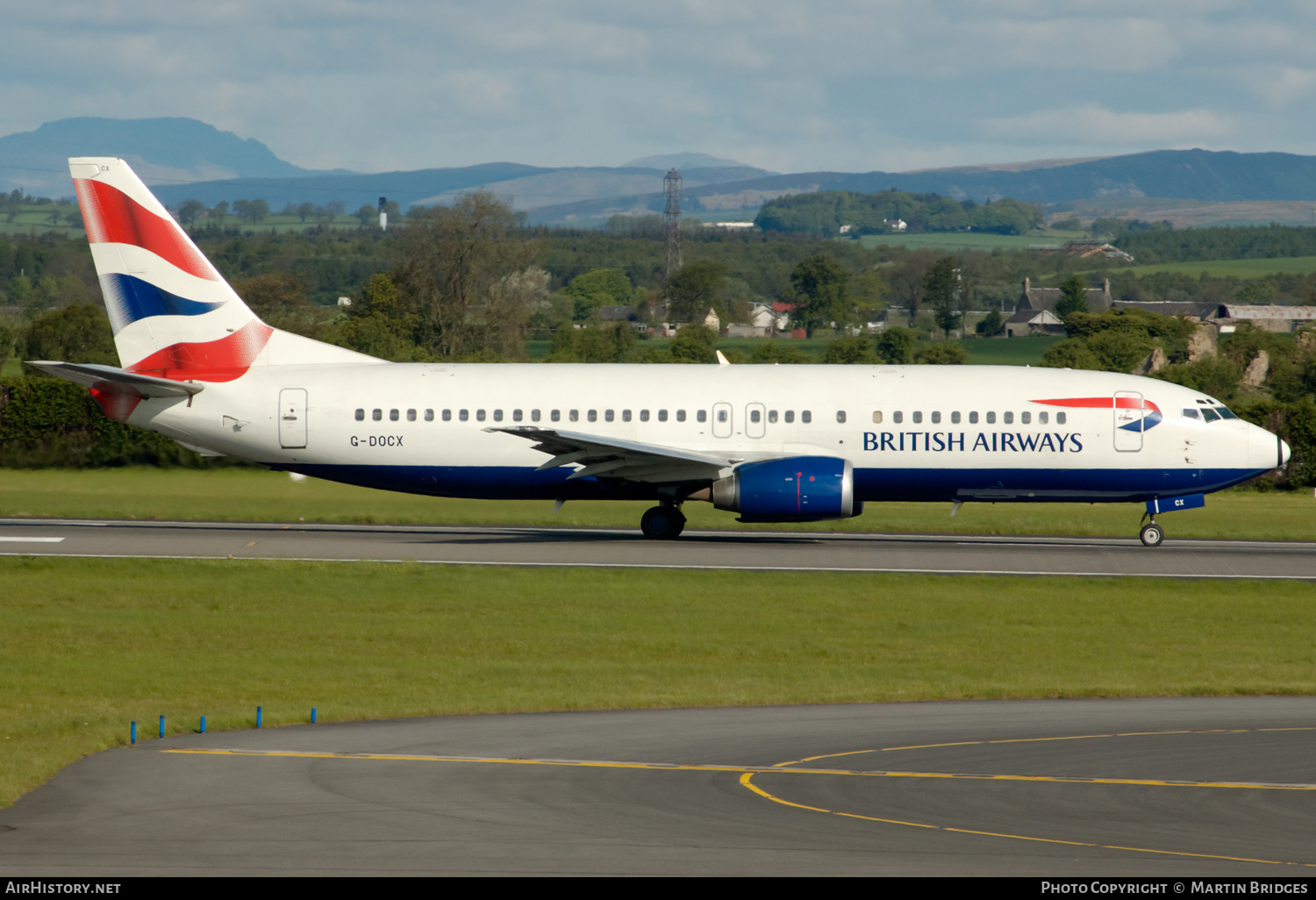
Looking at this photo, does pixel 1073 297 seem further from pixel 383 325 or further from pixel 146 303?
pixel 146 303

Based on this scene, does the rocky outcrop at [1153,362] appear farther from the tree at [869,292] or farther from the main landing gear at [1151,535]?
the tree at [869,292]

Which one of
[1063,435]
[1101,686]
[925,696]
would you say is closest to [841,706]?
[925,696]

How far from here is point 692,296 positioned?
473 feet

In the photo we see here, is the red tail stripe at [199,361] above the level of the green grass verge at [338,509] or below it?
above

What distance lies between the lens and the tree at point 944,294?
152125 mm

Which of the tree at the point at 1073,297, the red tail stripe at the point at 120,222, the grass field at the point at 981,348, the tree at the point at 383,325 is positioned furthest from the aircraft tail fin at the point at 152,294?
the tree at the point at 1073,297

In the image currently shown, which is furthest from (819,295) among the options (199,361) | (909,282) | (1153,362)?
(199,361)

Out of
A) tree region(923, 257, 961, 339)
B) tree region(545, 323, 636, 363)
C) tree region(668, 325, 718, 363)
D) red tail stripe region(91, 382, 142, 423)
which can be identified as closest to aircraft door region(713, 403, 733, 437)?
red tail stripe region(91, 382, 142, 423)

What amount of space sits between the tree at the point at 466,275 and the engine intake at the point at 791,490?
58.8m

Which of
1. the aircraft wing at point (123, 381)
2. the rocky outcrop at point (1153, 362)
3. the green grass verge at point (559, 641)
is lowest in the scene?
the green grass verge at point (559, 641)

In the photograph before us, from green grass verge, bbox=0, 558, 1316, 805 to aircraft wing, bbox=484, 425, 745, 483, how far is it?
3925mm

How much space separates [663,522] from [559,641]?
12597 mm

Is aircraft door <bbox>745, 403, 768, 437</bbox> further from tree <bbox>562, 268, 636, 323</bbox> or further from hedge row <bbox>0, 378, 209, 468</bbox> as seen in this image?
tree <bbox>562, 268, 636, 323</bbox>

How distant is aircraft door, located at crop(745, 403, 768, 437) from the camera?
35.6 meters
